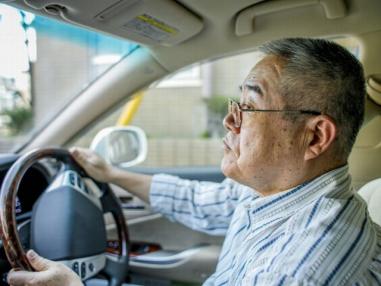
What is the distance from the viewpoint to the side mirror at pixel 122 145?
227cm

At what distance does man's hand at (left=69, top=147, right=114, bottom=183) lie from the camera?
182 centimetres

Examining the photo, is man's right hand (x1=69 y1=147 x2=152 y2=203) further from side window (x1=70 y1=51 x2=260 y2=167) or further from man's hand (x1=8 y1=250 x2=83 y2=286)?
side window (x1=70 y1=51 x2=260 y2=167)

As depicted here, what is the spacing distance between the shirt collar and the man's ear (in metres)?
0.07

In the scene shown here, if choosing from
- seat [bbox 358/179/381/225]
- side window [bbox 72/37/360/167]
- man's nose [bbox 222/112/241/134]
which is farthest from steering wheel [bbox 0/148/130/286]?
side window [bbox 72/37/360/167]

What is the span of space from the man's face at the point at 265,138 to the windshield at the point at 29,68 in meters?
0.81

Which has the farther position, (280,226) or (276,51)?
(276,51)

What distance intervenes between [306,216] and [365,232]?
17cm

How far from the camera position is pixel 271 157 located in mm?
1249

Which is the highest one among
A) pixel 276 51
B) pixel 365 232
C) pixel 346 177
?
pixel 276 51

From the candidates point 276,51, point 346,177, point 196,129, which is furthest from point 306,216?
point 196,129

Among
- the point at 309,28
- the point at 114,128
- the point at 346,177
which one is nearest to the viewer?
the point at 346,177

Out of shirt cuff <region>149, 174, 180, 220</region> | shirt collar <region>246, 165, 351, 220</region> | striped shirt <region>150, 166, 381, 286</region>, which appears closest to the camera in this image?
striped shirt <region>150, 166, 381, 286</region>

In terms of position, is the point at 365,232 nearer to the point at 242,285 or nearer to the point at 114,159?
the point at 242,285

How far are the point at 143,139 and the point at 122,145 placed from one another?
0.12m
